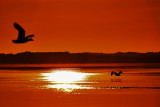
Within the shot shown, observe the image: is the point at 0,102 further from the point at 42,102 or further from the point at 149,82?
the point at 149,82

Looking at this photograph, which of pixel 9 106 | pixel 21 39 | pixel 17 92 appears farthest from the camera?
pixel 17 92

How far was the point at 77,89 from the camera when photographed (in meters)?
32.0

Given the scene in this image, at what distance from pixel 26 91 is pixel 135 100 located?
6.56m

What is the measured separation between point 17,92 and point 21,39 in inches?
127

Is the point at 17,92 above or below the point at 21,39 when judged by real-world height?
below

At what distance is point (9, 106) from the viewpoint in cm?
2489

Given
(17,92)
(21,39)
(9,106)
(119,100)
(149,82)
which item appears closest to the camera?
(9,106)

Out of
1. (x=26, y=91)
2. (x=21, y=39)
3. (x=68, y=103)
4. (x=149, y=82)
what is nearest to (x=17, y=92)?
(x=26, y=91)

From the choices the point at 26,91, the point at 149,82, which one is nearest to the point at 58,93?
the point at 26,91

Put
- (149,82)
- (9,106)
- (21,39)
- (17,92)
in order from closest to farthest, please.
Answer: (9,106)
(21,39)
(17,92)
(149,82)

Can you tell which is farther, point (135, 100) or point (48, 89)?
point (48, 89)

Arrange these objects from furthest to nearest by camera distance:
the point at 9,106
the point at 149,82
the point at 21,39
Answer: the point at 149,82 < the point at 21,39 < the point at 9,106

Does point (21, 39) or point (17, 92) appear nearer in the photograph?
point (21, 39)

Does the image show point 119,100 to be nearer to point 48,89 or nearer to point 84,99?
point 84,99
